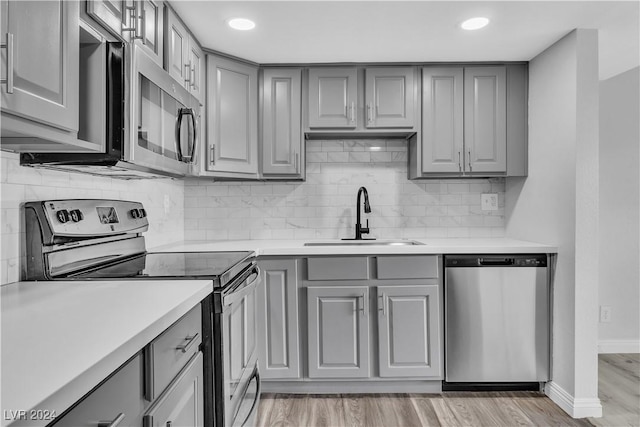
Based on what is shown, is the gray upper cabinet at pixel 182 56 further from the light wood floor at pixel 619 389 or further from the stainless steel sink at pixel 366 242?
the light wood floor at pixel 619 389

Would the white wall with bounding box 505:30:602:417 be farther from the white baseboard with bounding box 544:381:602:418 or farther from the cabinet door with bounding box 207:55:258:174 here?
the cabinet door with bounding box 207:55:258:174

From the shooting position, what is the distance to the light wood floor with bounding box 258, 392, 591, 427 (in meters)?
2.10

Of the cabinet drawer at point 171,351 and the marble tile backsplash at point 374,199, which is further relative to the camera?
the marble tile backsplash at point 374,199

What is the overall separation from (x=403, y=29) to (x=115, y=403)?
2.15m

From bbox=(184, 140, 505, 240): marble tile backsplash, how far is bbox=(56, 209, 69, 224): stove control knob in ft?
5.22

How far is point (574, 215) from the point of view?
2174 mm

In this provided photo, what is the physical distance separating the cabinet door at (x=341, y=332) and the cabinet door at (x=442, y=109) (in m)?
1.05

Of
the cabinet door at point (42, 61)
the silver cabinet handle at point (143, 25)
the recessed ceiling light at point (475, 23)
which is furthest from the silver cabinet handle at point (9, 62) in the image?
the recessed ceiling light at point (475, 23)

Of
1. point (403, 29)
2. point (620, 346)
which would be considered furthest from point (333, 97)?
point (620, 346)

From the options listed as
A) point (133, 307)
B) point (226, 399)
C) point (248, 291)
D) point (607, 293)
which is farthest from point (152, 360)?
point (607, 293)

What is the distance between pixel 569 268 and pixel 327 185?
162 cm

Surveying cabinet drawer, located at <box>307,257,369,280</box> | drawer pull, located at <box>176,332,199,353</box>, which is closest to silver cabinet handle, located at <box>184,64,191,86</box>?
cabinet drawer, located at <box>307,257,369,280</box>

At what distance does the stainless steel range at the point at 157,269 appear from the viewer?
4.42ft

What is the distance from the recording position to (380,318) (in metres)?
2.37
